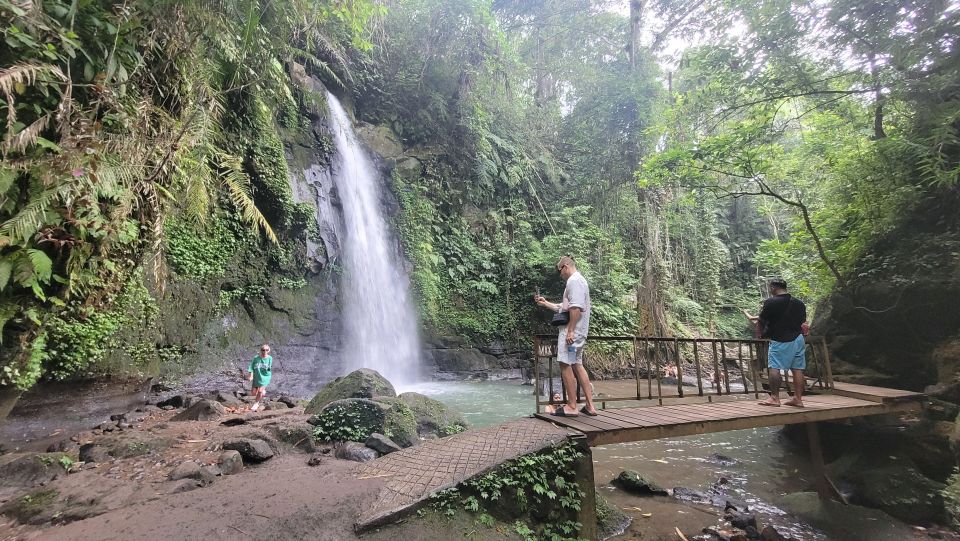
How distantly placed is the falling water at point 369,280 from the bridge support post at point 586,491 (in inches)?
415

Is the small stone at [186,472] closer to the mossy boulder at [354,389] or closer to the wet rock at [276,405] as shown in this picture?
the mossy boulder at [354,389]

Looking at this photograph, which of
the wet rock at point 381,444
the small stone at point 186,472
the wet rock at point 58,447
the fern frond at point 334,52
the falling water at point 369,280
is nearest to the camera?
the small stone at point 186,472

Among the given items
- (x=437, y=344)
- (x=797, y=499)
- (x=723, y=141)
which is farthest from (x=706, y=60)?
(x=437, y=344)

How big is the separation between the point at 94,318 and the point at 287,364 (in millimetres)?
5311

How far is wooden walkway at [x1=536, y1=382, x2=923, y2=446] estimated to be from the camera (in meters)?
4.84

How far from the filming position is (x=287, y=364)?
12.0m

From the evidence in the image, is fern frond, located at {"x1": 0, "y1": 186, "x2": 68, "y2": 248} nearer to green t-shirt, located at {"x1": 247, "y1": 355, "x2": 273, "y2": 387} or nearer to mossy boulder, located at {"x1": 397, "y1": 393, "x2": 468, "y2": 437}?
green t-shirt, located at {"x1": 247, "y1": 355, "x2": 273, "y2": 387}

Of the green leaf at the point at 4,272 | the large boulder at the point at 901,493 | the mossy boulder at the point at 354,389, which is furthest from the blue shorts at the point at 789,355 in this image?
the green leaf at the point at 4,272

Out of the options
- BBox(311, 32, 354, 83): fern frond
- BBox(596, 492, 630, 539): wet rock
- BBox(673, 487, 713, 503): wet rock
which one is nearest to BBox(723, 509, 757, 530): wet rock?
BBox(673, 487, 713, 503): wet rock

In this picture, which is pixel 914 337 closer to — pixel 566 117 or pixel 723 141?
pixel 723 141

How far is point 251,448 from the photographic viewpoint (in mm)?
5312

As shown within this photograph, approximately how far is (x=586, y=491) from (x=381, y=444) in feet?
9.12

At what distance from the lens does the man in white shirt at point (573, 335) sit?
16.5 feet

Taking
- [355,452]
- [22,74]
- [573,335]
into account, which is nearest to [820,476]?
[573,335]
